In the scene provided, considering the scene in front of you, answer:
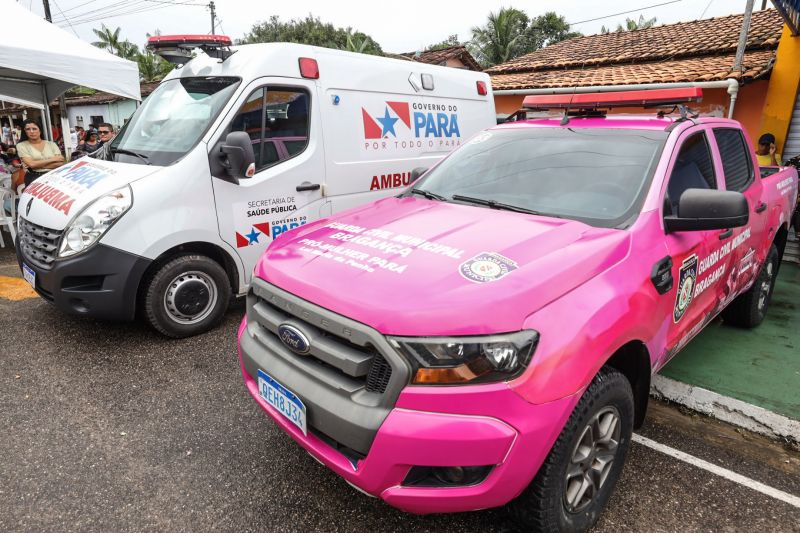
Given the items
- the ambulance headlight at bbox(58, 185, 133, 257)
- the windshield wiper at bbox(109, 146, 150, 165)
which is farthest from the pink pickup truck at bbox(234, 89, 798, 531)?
the windshield wiper at bbox(109, 146, 150, 165)

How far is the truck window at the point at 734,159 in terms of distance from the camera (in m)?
3.15

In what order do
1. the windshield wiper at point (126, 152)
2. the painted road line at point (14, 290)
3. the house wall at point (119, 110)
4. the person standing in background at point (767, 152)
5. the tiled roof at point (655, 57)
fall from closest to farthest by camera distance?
the windshield wiper at point (126, 152) → the painted road line at point (14, 290) → the person standing in background at point (767, 152) → the tiled roof at point (655, 57) → the house wall at point (119, 110)

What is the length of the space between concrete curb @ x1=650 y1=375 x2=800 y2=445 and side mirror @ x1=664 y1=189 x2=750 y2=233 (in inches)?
53.0

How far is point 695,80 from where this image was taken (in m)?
8.14

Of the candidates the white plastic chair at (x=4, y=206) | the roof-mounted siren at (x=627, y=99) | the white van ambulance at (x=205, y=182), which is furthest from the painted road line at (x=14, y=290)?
the roof-mounted siren at (x=627, y=99)

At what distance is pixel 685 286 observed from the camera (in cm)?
252

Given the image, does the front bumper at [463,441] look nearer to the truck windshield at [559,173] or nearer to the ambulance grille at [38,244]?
the truck windshield at [559,173]

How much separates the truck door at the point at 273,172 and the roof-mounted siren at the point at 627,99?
1951 mm

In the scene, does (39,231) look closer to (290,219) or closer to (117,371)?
(117,371)

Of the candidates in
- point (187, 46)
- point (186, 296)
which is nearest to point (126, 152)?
point (187, 46)

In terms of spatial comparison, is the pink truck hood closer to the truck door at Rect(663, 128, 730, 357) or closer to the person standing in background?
the truck door at Rect(663, 128, 730, 357)

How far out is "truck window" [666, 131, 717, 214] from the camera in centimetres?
254

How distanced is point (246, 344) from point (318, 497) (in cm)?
79

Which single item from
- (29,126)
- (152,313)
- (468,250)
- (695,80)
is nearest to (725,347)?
(468,250)
